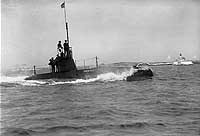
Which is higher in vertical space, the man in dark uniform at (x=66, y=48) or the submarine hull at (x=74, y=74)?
the man in dark uniform at (x=66, y=48)

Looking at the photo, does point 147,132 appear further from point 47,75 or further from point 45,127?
point 47,75

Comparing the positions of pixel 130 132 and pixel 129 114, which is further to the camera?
pixel 129 114

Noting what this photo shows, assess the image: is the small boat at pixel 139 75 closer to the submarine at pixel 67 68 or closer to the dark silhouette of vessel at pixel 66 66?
the submarine at pixel 67 68

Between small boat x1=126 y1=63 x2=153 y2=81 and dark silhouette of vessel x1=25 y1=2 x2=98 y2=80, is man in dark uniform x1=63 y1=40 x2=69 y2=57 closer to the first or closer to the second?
dark silhouette of vessel x1=25 y1=2 x2=98 y2=80

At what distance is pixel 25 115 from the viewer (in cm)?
1491

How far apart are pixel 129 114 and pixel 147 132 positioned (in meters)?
3.60

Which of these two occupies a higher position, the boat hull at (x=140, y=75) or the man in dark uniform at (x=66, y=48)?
the man in dark uniform at (x=66, y=48)

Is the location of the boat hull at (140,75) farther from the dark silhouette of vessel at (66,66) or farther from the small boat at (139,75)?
the dark silhouette of vessel at (66,66)

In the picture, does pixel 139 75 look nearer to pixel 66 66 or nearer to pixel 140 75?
pixel 140 75

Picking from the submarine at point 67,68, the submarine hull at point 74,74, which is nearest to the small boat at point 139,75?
the submarine at point 67,68

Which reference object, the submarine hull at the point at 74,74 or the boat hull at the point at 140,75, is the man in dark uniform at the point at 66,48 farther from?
the boat hull at the point at 140,75

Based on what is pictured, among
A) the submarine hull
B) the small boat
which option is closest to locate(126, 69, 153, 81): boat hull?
the small boat

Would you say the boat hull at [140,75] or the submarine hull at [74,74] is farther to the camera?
the boat hull at [140,75]

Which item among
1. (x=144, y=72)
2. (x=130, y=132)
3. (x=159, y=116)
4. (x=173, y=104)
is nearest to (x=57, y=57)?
(x=144, y=72)
